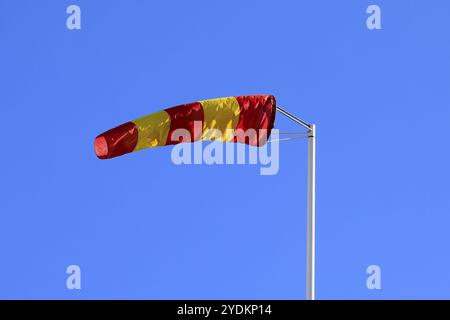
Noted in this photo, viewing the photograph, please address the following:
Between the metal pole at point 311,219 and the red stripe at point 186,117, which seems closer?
the metal pole at point 311,219

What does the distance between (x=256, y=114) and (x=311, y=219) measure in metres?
3.43

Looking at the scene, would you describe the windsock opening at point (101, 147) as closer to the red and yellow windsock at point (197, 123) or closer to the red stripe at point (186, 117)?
the red and yellow windsock at point (197, 123)

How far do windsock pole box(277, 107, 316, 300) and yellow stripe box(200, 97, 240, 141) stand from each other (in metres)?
1.34

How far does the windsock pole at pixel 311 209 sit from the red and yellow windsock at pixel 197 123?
0.78m

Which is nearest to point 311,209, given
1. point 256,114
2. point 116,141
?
point 256,114

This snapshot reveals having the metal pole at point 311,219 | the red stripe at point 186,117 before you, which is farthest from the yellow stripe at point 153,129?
the metal pole at point 311,219

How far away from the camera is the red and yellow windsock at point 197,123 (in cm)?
2723

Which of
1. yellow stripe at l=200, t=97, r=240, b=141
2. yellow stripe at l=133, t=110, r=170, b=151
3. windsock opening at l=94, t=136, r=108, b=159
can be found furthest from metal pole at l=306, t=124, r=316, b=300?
windsock opening at l=94, t=136, r=108, b=159

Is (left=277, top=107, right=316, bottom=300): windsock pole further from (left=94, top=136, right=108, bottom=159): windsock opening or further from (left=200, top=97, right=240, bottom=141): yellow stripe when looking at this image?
(left=94, top=136, right=108, bottom=159): windsock opening
